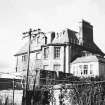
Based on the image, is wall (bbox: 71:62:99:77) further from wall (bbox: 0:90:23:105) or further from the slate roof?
wall (bbox: 0:90:23:105)

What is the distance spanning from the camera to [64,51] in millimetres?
47438

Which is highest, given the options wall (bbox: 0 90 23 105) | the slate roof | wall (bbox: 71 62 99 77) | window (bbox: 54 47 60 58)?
window (bbox: 54 47 60 58)

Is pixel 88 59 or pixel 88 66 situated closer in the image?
pixel 88 66

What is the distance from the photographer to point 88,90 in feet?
81.9

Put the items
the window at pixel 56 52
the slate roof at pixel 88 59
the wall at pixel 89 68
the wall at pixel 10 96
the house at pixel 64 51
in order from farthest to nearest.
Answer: the window at pixel 56 52 < the house at pixel 64 51 < the slate roof at pixel 88 59 < the wall at pixel 89 68 < the wall at pixel 10 96

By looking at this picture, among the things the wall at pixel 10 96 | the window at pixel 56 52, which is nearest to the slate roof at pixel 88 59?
the window at pixel 56 52

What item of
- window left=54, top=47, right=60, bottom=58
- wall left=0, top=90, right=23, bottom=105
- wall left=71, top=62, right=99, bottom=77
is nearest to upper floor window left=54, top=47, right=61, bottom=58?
window left=54, top=47, right=60, bottom=58

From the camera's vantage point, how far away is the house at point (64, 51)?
46.6 metres

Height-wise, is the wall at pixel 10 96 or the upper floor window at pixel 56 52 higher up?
the upper floor window at pixel 56 52

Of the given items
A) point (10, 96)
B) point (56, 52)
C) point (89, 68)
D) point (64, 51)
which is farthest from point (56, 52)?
point (10, 96)

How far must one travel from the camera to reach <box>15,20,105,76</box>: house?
153 feet

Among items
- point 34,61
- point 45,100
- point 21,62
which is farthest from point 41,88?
point 21,62

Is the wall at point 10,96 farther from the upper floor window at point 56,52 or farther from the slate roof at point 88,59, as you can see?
the slate roof at point 88,59

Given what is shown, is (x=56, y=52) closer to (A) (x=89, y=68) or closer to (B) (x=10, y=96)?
(A) (x=89, y=68)
